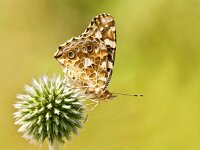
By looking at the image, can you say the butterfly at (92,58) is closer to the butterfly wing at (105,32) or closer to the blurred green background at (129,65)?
the butterfly wing at (105,32)

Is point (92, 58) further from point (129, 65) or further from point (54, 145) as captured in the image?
point (129, 65)

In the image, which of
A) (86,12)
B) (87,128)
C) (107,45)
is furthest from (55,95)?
(86,12)

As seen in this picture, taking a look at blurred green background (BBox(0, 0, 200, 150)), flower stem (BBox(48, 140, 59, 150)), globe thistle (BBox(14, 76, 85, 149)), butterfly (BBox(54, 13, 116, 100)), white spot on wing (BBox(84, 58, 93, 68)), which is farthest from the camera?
blurred green background (BBox(0, 0, 200, 150))

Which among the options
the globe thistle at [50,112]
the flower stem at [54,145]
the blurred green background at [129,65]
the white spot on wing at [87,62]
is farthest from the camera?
the blurred green background at [129,65]

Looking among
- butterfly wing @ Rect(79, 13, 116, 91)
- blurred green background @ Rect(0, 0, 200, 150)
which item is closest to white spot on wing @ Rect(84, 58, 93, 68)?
butterfly wing @ Rect(79, 13, 116, 91)

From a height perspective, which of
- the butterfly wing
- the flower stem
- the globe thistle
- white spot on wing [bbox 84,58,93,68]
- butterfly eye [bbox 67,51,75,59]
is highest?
the butterfly wing

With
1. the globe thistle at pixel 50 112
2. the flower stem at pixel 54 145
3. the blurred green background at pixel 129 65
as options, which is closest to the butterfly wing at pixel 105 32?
the globe thistle at pixel 50 112

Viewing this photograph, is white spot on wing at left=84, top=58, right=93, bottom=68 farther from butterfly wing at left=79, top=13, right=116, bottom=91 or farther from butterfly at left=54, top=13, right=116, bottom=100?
butterfly wing at left=79, top=13, right=116, bottom=91
